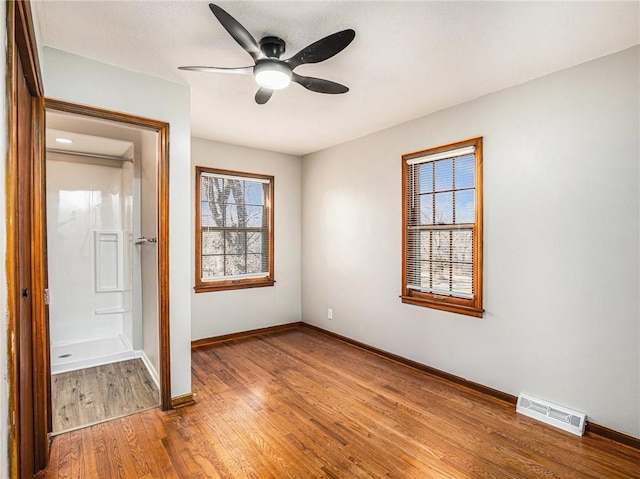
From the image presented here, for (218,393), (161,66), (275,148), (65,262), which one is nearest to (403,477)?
(218,393)

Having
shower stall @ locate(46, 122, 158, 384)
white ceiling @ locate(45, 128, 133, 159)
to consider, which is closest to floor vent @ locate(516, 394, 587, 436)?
shower stall @ locate(46, 122, 158, 384)

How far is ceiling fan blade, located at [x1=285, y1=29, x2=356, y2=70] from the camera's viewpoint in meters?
1.74

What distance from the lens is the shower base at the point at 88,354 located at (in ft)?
11.6

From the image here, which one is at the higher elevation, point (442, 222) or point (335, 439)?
point (442, 222)

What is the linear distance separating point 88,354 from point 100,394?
3.76 ft

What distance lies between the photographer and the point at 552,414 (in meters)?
2.51

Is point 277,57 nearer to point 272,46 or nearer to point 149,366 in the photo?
point 272,46

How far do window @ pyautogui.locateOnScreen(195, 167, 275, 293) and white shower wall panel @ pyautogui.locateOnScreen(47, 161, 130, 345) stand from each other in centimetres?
98

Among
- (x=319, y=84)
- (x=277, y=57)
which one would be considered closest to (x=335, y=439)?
(x=319, y=84)

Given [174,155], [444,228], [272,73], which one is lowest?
[444,228]

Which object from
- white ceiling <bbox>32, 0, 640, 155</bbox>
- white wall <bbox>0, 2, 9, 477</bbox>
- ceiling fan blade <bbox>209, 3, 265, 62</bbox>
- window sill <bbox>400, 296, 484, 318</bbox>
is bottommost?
window sill <bbox>400, 296, 484, 318</bbox>

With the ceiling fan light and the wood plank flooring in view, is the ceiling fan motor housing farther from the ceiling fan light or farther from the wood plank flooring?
the wood plank flooring

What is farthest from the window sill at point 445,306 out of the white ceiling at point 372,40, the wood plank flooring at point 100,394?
the wood plank flooring at point 100,394

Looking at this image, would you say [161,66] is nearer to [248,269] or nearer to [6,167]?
[6,167]
